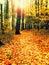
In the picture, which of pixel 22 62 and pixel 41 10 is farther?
pixel 41 10

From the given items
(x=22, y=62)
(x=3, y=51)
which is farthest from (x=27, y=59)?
(x=3, y=51)

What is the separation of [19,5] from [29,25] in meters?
12.8

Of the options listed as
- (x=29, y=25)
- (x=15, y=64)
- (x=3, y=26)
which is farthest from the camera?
(x=29, y=25)

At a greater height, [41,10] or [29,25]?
[41,10]

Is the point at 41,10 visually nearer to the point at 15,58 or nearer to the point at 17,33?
the point at 17,33

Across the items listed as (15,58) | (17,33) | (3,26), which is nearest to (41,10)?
(17,33)

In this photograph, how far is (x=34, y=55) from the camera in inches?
352

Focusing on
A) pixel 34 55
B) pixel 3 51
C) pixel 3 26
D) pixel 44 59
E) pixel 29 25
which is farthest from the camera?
pixel 29 25

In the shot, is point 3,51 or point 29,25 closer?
point 3,51

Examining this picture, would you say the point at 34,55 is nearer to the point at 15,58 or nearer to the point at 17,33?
the point at 15,58

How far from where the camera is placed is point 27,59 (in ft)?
27.1

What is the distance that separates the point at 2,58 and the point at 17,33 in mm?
9416

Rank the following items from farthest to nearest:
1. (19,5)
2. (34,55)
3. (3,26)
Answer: (3,26) < (19,5) < (34,55)

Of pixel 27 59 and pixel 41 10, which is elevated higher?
pixel 41 10
